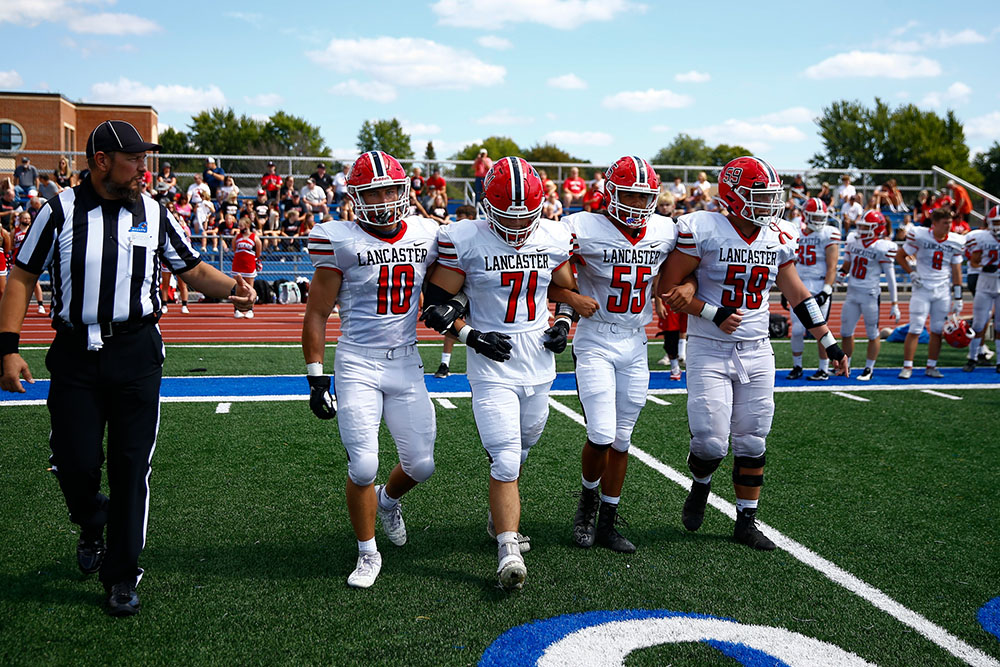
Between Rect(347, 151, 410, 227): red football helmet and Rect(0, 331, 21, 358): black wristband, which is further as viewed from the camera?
Rect(347, 151, 410, 227): red football helmet

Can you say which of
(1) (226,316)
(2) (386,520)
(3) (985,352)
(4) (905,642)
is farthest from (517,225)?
(1) (226,316)

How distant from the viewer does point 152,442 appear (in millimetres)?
3605

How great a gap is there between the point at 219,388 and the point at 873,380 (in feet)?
24.4

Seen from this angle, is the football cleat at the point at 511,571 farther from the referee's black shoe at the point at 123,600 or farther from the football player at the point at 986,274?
the football player at the point at 986,274

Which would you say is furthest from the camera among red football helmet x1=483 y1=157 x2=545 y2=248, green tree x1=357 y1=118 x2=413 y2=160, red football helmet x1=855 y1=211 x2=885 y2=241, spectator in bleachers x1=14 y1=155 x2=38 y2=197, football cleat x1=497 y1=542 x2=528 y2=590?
green tree x1=357 y1=118 x2=413 y2=160

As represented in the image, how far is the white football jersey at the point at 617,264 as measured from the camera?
4.30m

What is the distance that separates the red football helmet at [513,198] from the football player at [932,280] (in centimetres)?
765

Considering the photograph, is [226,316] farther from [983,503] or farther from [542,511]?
[983,503]

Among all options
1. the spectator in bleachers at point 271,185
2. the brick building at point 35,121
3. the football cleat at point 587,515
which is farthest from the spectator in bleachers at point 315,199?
the brick building at point 35,121

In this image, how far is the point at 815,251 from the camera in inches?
391

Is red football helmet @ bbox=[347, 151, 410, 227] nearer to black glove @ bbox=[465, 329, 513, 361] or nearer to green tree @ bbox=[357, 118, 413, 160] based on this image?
black glove @ bbox=[465, 329, 513, 361]

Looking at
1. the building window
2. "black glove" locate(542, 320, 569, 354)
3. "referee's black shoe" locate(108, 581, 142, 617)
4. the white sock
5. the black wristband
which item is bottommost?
"referee's black shoe" locate(108, 581, 142, 617)

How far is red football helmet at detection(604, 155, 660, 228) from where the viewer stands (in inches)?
165

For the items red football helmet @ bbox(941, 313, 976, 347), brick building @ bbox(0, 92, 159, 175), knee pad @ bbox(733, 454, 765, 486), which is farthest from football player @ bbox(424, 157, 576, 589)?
brick building @ bbox(0, 92, 159, 175)
